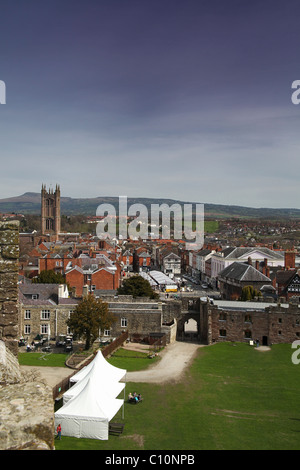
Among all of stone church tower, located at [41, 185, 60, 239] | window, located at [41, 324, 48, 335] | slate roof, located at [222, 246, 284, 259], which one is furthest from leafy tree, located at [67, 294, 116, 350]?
stone church tower, located at [41, 185, 60, 239]

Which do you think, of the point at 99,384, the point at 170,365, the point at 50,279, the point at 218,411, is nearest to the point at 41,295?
the point at 50,279

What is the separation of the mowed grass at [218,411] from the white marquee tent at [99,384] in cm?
125

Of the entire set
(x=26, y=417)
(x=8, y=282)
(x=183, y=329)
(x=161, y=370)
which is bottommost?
(x=183, y=329)

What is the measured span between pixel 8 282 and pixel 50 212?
133 metres

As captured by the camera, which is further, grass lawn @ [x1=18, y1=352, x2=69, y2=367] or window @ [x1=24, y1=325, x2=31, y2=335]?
window @ [x1=24, y1=325, x2=31, y2=335]

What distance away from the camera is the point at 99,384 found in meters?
19.2

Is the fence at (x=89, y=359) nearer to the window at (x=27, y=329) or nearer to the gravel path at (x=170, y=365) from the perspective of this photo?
the gravel path at (x=170, y=365)

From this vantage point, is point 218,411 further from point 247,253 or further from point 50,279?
point 247,253

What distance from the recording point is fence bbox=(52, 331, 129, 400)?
70.6 ft

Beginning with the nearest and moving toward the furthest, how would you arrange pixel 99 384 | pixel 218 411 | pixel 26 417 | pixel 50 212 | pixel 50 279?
pixel 26 417
pixel 99 384
pixel 218 411
pixel 50 279
pixel 50 212

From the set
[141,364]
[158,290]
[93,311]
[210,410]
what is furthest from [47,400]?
[158,290]

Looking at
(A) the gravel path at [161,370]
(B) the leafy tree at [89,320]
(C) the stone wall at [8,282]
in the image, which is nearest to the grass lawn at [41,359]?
(A) the gravel path at [161,370]

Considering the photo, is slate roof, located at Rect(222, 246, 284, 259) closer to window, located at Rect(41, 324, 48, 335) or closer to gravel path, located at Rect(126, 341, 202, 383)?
gravel path, located at Rect(126, 341, 202, 383)

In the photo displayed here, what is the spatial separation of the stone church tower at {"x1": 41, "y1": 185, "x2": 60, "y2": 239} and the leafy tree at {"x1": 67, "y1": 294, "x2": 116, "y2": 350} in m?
104
